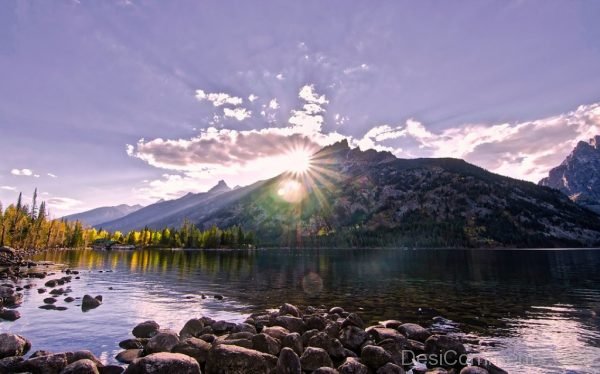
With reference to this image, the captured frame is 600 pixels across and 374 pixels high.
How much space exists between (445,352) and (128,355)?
69.3ft

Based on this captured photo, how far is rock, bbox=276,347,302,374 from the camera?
20.8 metres

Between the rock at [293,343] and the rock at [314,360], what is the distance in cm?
199

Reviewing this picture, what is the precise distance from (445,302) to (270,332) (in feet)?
101

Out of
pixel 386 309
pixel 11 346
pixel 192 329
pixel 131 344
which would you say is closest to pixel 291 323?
pixel 192 329

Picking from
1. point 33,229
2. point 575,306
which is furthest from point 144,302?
point 33,229

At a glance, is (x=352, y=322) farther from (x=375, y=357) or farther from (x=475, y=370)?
(x=475, y=370)

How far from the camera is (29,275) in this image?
235 ft

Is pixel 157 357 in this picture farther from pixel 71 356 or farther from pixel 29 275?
pixel 29 275

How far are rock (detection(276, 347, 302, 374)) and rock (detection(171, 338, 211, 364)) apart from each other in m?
4.67

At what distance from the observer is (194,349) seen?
2253cm

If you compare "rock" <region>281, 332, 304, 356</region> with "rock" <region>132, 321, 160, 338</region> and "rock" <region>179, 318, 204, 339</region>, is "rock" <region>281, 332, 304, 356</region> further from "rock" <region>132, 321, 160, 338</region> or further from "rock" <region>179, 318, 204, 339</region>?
"rock" <region>132, 321, 160, 338</region>

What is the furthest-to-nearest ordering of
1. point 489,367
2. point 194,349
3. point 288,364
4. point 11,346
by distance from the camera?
point 11,346 → point 194,349 → point 489,367 → point 288,364

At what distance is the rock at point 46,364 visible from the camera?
2005cm

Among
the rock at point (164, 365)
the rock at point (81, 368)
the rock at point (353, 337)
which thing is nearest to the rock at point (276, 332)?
the rock at point (353, 337)
